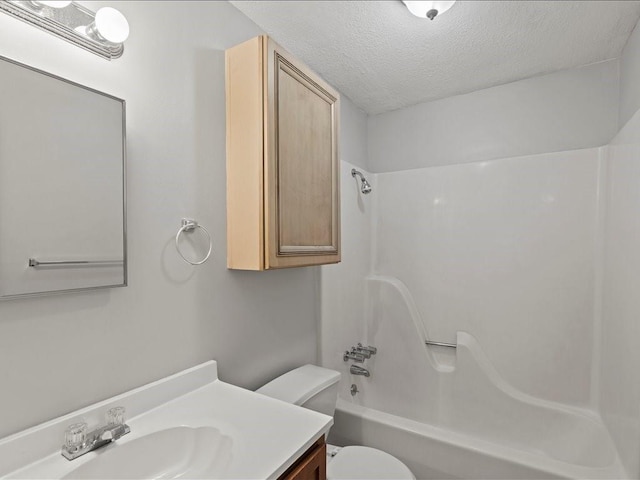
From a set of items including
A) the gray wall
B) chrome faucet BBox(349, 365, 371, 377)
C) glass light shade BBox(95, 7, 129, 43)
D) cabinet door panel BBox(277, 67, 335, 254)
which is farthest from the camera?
chrome faucet BBox(349, 365, 371, 377)

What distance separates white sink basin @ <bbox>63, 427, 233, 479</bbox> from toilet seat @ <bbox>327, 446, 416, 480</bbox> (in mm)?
713

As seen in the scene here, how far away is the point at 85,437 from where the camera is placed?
86cm

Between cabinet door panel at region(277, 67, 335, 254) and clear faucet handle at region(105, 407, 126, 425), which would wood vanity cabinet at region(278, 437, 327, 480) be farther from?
cabinet door panel at region(277, 67, 335, 254)

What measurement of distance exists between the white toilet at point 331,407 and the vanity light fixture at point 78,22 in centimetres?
133

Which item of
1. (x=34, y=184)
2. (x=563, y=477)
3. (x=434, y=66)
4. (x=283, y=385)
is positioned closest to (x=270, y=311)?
(x=283, y=385)

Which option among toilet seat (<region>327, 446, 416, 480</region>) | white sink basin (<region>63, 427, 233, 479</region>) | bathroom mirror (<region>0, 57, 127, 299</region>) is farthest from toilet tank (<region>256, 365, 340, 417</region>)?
bathroom mirror (<region>0, 57, 127, 299</region>)

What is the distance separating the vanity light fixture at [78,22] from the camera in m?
0.83

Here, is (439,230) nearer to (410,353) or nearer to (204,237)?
(410,353)

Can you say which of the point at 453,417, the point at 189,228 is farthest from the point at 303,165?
the point at 453,417

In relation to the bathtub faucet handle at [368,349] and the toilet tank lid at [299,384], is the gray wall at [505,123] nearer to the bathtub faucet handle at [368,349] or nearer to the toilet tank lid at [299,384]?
the bathtub faucet handle at [368,349]

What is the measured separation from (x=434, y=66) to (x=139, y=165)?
166 centimetres

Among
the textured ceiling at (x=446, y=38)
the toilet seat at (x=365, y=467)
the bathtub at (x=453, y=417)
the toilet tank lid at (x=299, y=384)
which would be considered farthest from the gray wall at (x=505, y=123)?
the toilet seat at (x=365, y=467)

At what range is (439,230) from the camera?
2320mm

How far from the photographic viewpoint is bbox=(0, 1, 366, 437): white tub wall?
→ 2.80ft
